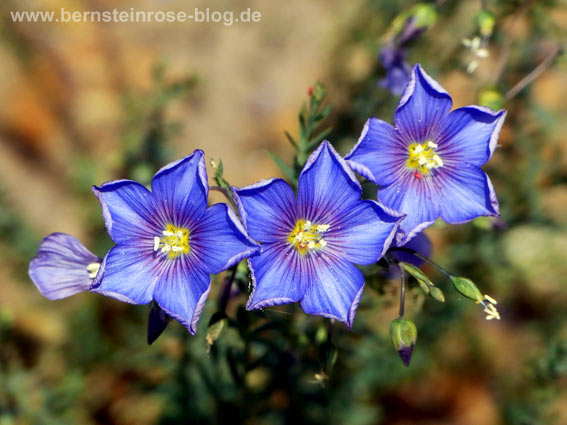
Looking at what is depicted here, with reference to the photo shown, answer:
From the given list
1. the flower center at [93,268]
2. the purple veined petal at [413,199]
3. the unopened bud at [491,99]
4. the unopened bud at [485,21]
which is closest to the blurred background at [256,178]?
the unopened bud at [491,99]

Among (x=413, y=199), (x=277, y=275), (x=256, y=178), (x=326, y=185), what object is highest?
(x=256, y=178)

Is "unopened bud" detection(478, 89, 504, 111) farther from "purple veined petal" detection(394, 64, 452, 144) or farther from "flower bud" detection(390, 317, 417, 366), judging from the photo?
"flower bud" detection(390, 317, 417, 366)

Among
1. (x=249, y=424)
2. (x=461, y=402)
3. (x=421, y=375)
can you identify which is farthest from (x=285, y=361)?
(x=461, y=402)

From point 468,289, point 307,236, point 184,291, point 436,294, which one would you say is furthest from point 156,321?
point 468,289

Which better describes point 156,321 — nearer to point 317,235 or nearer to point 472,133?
point 317,235

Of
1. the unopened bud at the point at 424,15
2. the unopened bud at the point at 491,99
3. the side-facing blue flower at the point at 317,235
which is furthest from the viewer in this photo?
the unopened bud at the point at 424,15

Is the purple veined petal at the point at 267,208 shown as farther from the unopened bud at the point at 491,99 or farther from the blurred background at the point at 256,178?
the unopened bud at the point at 491,99
